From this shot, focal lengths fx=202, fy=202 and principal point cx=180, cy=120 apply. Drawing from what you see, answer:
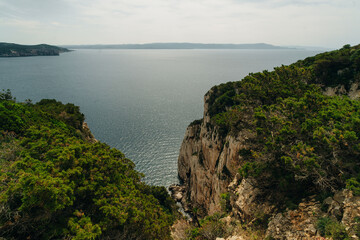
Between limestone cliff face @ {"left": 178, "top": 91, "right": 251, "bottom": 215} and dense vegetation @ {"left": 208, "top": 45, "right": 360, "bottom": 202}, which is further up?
dense vegetation @ {"left": 208, "top": 45, "right": 360, "bottom": 202}

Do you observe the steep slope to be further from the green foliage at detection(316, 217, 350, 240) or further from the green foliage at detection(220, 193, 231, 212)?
the green foliage at detection(316, 217, 350, 240)

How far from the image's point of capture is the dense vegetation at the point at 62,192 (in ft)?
46.4

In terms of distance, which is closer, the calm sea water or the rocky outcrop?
the rocky outcrop

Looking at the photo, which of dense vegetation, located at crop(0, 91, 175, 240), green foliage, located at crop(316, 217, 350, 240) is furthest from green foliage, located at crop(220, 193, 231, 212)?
green foliage, located at crop(316, 217, 350, 240)

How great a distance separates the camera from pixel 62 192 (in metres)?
14.9

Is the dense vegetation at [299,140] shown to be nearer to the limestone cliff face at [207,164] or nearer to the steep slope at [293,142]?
the steep slope at [293,142]

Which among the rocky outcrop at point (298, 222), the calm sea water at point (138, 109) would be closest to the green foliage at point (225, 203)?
the rocky outcrop at point (298, 222)

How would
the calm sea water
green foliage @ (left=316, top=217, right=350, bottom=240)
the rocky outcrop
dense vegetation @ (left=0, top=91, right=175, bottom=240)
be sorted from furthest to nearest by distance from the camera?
1. the calm sea water
2. dense vegetation @ (left=0, top=91, right=175, bottom=240)
3. the rocky outcrop
4. green foliage @ (left=316, top=217, right=350, bottom=240)

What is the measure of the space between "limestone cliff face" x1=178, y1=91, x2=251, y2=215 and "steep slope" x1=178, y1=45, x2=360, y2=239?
1.03ft

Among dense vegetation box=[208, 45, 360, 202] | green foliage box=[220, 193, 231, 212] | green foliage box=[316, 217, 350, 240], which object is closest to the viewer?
green foliage box=[316, 217, 350, 240]

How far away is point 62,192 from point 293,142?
1907 cm

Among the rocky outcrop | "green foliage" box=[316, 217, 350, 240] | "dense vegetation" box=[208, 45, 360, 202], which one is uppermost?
"dense vegetation" box=[208, 45, 360, 202]

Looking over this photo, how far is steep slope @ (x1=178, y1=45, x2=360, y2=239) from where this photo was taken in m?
14.2

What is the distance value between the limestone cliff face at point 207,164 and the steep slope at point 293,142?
0.31 metres
